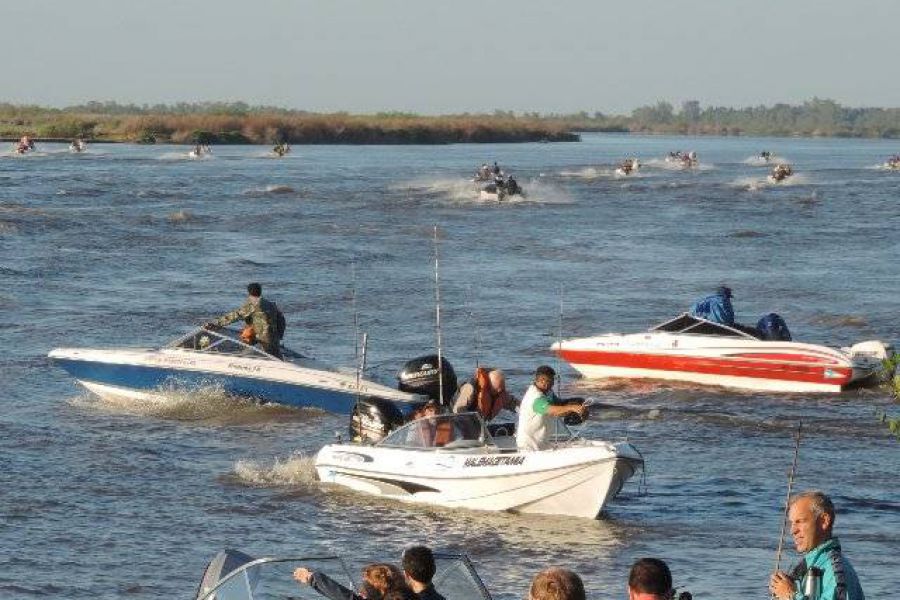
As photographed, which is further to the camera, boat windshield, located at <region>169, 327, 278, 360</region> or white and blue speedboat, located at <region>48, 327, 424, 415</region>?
boat windshield, located at <region>169, 327, 278, 360</region>

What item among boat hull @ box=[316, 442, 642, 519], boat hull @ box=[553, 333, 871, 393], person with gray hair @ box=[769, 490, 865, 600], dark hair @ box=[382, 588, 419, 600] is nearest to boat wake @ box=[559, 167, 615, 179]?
boat hull @ box=[553, 333, 871, 393]

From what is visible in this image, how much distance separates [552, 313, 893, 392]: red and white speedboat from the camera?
2381 cm

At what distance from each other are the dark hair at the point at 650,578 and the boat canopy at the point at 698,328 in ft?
57.1

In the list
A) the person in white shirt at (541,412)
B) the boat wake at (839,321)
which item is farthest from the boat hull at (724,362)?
the boat wake at (839,321)

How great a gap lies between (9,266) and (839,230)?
27.2 metres

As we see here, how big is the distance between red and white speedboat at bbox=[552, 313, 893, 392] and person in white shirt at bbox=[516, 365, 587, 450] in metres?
8.37

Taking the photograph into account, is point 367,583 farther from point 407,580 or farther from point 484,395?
point 484,395

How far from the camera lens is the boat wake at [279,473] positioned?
695 inches

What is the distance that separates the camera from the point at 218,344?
21609 millimetres

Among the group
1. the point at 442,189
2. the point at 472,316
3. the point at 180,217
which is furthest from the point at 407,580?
the point at 442,189

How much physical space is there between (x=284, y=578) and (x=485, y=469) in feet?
23.1

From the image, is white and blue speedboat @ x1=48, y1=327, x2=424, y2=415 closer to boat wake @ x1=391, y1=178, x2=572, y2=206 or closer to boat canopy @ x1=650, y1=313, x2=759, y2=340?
boat canopy @ x1=650, y1=313, x2=759, y2=340

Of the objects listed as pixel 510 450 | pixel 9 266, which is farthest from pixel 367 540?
pixel 9 266

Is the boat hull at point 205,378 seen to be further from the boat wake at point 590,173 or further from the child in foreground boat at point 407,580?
the boat wake at point 590,173
